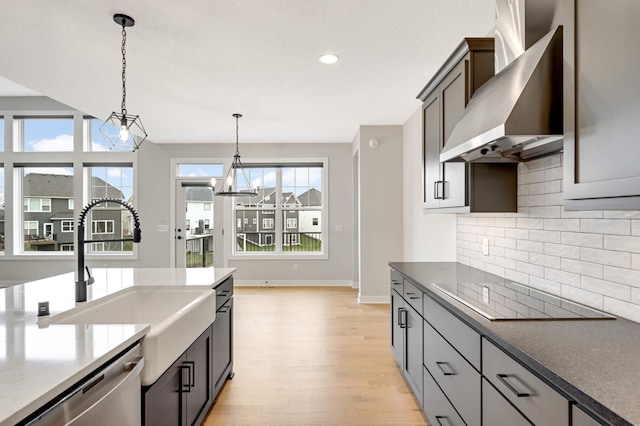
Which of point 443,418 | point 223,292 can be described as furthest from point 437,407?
point 223,292

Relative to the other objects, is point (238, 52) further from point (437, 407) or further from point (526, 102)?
point (437, 407)

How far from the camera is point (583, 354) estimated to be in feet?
3.51

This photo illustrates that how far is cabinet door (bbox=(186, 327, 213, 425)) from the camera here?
187cm

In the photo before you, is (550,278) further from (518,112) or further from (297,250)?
(297,250)

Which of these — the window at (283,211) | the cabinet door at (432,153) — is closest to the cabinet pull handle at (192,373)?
the cabinet door at (432,153)

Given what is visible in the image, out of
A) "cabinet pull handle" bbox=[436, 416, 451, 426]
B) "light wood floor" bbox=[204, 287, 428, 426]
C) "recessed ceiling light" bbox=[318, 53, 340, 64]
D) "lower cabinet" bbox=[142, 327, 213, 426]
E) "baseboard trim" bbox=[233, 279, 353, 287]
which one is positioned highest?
"recessed ceiling light" bbox=[318, 53, 340, 64]

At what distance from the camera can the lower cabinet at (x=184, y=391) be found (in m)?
1.45

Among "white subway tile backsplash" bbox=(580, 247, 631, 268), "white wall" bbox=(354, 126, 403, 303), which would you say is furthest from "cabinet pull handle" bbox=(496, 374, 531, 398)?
"white wall" bbox=(354, 126, 403, 303)

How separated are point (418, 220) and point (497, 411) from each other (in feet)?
10.8

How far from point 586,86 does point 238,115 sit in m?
4.10

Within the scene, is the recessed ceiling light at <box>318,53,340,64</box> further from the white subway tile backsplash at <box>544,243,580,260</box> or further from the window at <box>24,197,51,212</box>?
the window at <box>24,197,51,212</box>

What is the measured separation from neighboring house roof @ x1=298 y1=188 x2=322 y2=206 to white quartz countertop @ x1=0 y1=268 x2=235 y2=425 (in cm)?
473

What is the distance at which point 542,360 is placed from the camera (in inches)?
40.7

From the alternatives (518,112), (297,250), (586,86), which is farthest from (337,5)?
(297,250)
